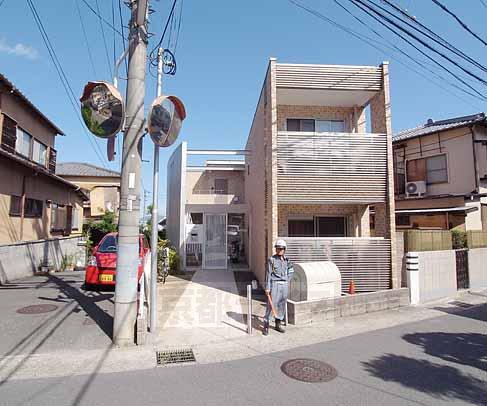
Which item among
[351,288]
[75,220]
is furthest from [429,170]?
[75,220]

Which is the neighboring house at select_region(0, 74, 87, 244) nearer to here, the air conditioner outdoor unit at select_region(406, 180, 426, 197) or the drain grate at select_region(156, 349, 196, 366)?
the drain grate at select_region(156, 349, 196, 366)

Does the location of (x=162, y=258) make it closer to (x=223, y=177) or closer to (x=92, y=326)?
(x=92, y=326)

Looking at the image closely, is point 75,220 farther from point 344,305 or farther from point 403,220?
point 403,220

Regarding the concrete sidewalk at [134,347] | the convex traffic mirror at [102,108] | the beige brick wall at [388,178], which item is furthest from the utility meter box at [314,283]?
the convex traffic mirror at [102,108]

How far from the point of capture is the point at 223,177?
63.2 feet

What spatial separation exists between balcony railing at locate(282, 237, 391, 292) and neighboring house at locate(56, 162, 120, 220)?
17.7 meters

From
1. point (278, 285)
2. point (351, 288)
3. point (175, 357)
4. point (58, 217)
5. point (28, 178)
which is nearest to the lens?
point (175, 357)

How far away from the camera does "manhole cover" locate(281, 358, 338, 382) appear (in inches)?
160

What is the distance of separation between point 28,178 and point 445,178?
743 inches

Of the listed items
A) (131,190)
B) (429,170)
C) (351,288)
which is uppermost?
(429,170)

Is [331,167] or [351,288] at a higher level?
[331,167]

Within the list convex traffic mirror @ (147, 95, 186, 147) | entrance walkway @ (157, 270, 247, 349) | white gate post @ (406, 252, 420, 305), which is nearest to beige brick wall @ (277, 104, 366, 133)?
white gate post @ (406, 252, 420, 305)

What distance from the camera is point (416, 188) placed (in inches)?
626

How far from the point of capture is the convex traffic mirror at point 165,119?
214 inches
